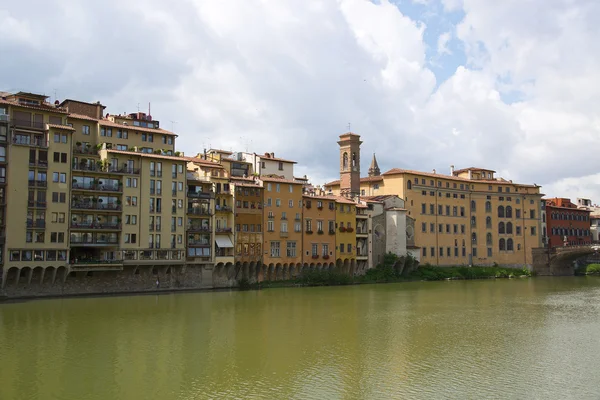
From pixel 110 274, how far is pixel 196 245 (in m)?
9.55

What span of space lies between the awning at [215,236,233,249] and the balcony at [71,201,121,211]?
11.4 m

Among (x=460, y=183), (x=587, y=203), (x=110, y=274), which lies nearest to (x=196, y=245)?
(x=110, y=274)

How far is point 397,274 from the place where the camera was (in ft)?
277

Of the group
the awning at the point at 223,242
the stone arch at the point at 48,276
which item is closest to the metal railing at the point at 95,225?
the stone arch at the point at 48,276

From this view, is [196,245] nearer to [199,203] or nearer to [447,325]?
[199,203]

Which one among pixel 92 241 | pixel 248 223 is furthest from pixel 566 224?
pixel 92 241

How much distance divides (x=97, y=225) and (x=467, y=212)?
2485 inches

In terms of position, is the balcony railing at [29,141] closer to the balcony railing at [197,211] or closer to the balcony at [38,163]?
the balcony at [38,163]

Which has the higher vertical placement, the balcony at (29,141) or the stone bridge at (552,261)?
the balcony at (29,141)

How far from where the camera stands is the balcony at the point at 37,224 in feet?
175

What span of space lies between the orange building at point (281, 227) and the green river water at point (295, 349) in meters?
16.0

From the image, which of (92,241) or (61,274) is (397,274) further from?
(61,274)

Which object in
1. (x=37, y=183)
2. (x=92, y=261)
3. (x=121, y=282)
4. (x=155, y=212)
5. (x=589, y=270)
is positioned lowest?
(x=121, y=282)

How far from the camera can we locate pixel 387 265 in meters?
83.1
